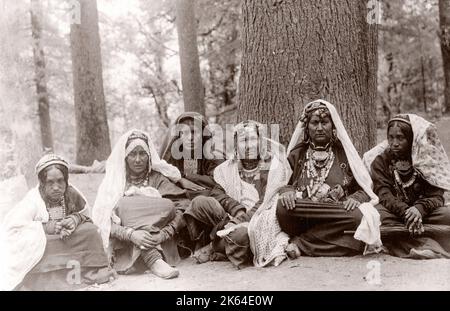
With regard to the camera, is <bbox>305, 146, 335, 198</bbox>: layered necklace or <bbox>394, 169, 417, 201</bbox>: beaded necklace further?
<bbox>305, 146, 335, 198</bbox>: layered necklace

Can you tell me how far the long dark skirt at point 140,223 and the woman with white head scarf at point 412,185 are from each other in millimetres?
1911

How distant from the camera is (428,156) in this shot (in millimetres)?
4762

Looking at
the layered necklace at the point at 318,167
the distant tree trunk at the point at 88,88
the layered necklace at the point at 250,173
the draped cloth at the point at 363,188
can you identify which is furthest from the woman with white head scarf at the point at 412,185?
the distant tree trunk at the point at 88,88

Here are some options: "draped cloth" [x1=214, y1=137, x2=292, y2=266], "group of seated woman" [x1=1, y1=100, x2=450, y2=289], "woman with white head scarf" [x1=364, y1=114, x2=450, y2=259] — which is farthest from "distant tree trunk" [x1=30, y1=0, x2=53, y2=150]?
"woman with white head scarf" [x1=364, y1=114, x2=450, y2=259]

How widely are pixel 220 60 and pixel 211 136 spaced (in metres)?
6.74

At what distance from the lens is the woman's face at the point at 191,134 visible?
561 centimetres

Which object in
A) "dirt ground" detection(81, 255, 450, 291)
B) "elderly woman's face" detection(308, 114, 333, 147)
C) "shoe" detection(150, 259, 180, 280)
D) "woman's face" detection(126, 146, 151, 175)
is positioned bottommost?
"dirt ground" detection(81, 255, 450, 291)

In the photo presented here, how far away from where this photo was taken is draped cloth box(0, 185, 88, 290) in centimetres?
425

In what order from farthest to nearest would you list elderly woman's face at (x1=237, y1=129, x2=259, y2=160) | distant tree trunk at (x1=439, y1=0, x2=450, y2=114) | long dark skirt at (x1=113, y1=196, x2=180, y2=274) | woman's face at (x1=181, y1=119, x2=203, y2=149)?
distant tree trunk at (x1=439, y1=0, x2=450, y2=114)
woman's face at (x1=181, y1=119, x2=203, y2=149)
elderly woman's face at (x1=237, y1=129, x2=259, y2=160)
long dark skirt at (x1=113, y1=196, x2=180, y2=274)

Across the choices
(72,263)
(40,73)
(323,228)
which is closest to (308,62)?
(323,228)

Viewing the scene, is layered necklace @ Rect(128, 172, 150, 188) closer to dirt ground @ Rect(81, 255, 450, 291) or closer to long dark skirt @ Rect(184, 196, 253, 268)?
long dark skirt @ Rect(184, 196, 253, 268)

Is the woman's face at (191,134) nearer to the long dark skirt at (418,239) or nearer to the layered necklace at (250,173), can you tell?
the layered necklace at (250,173)

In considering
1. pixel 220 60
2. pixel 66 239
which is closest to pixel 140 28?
pixel 220 60
